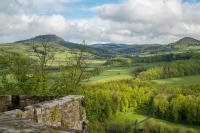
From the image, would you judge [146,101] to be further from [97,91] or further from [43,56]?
[43,56]

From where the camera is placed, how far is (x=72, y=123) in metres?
16.8

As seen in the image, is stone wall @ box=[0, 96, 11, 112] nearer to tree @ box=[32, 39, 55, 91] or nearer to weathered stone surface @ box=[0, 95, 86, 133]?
weathered stone surface @ box=[0, 95, 86, 133]

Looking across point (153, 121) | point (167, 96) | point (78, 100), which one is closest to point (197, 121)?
point (153, 121)

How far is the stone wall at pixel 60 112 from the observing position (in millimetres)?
13711

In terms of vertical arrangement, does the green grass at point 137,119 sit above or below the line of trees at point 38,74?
below


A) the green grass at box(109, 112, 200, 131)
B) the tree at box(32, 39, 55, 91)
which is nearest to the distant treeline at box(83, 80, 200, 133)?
the green grass at box(109, 112, 200, 131)

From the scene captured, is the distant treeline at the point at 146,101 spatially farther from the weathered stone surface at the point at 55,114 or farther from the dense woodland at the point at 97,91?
the weathered stone surface at the point at 55,114

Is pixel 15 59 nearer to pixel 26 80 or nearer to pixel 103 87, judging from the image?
pixel 26 80

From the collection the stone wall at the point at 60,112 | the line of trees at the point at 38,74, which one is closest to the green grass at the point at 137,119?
the line of trees at the point at 38,74

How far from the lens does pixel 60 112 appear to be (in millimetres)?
15594

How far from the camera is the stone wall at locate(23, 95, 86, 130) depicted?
45.0 ft

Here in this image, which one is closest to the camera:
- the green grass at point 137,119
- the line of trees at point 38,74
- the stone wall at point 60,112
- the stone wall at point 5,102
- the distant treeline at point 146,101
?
the stone wall at point 60,112

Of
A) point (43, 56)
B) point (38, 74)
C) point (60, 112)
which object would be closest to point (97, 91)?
point (43, 56)

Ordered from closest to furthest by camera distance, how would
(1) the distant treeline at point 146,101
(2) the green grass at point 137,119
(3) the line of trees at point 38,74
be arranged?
(3) the line of trees at point 38,74 < (2) the green grass at point 137,119 < (1) the distant treeline at point 146,101
